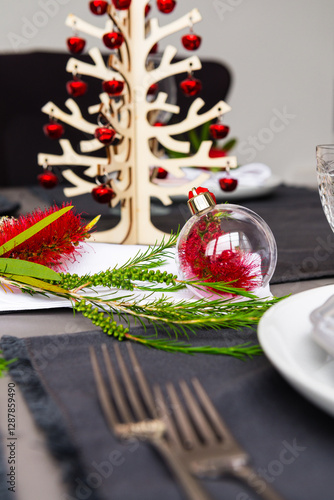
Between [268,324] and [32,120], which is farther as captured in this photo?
[32,120]

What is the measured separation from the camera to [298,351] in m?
0.29

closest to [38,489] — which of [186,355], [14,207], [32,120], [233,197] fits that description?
[186,355]

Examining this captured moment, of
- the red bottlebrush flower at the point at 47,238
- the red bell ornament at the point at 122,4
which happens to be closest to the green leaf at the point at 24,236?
the red bottlebrush flower at the point at 47,238

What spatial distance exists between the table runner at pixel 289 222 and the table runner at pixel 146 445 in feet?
0.86

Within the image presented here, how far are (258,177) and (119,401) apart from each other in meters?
0.89

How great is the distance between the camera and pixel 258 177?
42.8 inches

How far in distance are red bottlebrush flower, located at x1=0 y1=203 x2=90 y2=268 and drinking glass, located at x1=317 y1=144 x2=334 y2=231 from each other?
257mm

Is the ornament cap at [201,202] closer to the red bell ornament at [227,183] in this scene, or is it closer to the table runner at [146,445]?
the table runner at [146,445]

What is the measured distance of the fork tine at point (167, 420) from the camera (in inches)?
8.8

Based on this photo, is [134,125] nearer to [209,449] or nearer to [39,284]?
[39,284]

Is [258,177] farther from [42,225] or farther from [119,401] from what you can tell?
[119,401]

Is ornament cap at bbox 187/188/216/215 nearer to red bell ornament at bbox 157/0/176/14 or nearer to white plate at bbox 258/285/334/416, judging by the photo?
white plate at bbox 258/285/334/416

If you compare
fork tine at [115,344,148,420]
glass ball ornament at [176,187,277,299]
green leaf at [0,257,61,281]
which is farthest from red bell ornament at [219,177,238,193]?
fork tine at [115,344,148,420]

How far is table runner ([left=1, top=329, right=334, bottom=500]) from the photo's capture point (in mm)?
221
